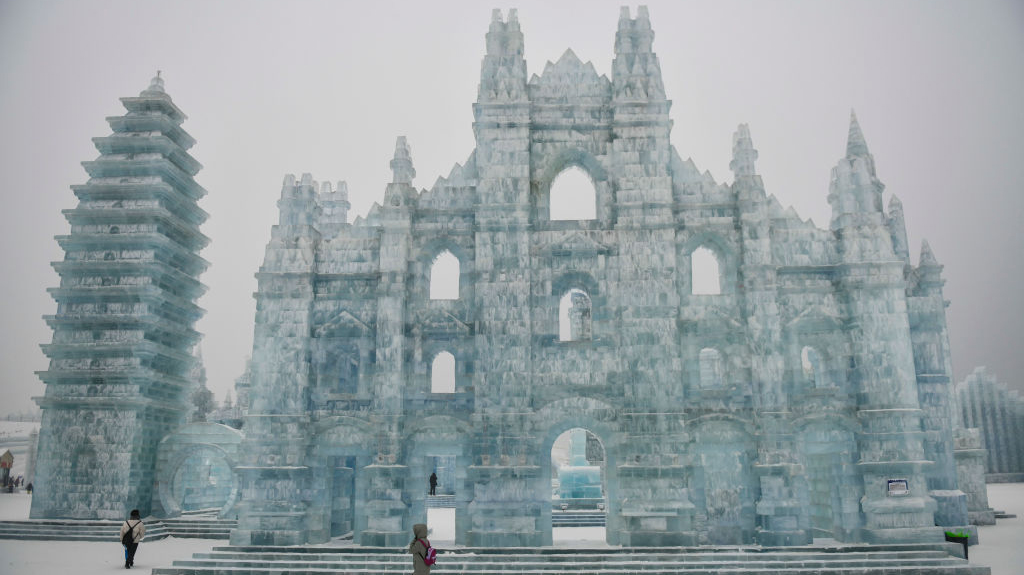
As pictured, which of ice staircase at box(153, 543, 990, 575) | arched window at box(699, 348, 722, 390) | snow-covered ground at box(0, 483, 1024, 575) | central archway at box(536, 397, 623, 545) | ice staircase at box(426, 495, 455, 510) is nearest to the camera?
ice staircase at box(153, 543, 990, 575)

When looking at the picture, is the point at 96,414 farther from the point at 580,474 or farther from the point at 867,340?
the point at 867,340

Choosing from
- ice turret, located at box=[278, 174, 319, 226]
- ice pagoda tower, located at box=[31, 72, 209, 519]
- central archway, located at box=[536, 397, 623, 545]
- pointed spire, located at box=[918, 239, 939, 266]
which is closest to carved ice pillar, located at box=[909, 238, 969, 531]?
pointed spire, located at box=[918, 239, 939, 266]

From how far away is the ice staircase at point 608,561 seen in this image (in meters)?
20.8

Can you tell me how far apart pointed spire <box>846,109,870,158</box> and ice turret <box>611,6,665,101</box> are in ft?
29.3

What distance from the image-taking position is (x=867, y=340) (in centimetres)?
2458

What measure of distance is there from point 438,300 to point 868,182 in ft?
53.0

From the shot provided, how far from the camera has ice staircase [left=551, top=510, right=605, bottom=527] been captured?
3245cm

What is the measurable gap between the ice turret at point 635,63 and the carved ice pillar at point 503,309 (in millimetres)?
3659

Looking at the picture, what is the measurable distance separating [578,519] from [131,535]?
18.7 m

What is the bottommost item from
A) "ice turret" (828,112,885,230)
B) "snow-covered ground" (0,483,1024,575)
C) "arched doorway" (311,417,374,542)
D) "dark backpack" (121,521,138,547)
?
→ "snow-covered ground" (0,483,1024,575)

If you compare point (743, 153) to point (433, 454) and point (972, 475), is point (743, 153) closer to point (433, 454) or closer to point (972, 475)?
point (433, 454)

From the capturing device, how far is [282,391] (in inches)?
988

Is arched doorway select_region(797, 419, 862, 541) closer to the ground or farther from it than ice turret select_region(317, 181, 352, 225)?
closer to the ground

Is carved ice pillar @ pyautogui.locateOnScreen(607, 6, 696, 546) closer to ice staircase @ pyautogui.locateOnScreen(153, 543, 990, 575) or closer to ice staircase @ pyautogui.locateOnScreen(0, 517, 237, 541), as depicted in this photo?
ice staircase @ pyautogui.locateOnScreen(153, 543, 990, 575)
